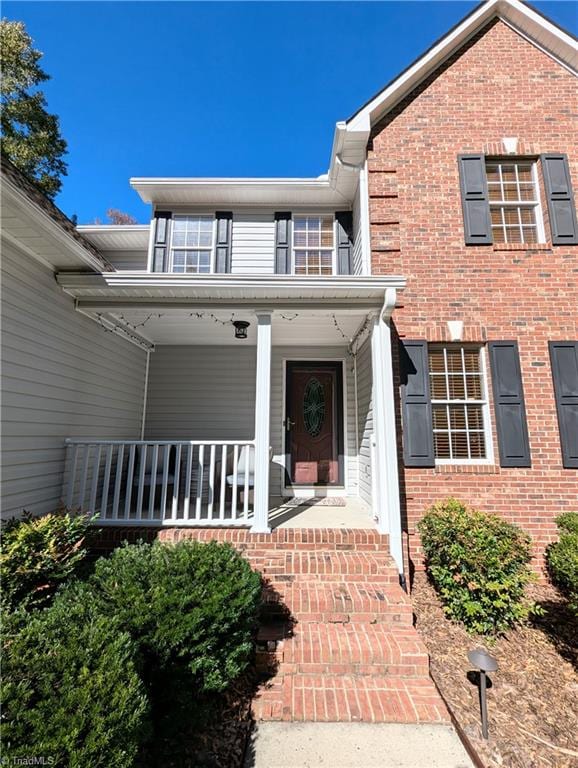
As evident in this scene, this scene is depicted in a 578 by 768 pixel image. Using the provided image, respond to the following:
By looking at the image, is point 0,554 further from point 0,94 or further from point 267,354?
point 0,94

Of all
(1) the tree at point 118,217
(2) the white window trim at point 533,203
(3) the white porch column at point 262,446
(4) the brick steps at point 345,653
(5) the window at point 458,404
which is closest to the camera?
(4) the brick steps at point 345,653

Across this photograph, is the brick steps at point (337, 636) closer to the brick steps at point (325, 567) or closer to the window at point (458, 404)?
the brick steps at point (325, 567)

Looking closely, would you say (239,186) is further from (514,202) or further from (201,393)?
(514,202)

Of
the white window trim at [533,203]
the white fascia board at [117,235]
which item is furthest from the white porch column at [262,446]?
the white fascia board at [117,235]

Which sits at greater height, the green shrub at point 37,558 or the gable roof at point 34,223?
the gable roof at point 34,223

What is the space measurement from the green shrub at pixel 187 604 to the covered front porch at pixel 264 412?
127 cm

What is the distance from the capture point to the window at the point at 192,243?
663 cm

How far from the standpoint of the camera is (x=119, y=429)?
569 cm

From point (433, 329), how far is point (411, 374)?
29.4 inches

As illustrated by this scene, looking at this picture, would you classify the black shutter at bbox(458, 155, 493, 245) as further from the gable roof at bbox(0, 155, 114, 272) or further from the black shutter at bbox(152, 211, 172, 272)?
the gable roof at bbox(0, 155, 114, 272)

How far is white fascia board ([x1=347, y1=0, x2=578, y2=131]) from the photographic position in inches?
217

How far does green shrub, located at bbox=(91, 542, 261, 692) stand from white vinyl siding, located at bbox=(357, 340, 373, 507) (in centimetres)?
291

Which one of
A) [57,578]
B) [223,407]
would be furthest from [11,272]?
Result: [223,407]

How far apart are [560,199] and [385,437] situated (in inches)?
183
